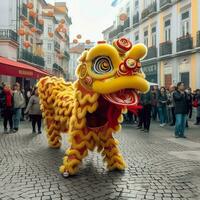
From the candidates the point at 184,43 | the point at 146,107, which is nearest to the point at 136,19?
the point at 184,43

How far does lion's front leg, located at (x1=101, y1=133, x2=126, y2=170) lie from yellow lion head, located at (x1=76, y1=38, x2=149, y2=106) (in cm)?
97

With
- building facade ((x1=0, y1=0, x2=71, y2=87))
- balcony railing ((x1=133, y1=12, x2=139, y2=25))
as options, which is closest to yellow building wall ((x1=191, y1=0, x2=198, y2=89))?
building facade ((x1=0, y1=0, x2=71, y2=87))

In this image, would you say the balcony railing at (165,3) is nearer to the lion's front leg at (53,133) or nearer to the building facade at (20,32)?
the building facade at (20,32)

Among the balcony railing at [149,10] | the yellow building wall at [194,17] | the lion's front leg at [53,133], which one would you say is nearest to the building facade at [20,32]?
the balcony railing at [149,10]

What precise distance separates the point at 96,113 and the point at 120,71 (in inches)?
38.3

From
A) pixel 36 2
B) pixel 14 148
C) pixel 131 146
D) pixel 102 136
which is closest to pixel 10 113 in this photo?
pixel 14 148

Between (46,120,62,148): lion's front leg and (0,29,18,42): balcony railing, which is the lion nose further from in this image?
(0,29,18,42): balcony railing

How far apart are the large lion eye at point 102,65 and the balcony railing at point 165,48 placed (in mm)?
21438

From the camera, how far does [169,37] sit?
2828 cm

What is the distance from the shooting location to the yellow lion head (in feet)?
21.1

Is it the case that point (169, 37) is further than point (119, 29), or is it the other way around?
point (119, 29)

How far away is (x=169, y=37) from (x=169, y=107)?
11910 millimetres

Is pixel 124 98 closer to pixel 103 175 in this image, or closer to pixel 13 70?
pixel 103 175

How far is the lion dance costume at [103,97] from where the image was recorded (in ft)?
21.2
